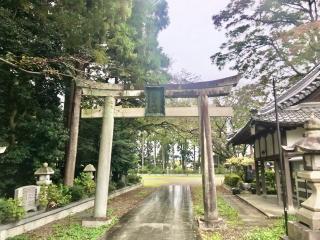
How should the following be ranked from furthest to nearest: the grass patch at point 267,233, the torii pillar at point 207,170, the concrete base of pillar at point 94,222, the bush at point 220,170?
1. the bush at point 220,170
2. the concrete base of pillar at point 94,222
3. the torii pillar at point 207,170
4. the grass patch at point 267,233

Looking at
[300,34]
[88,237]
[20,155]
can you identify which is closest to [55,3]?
[20,155]

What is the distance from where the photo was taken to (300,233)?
6.48m

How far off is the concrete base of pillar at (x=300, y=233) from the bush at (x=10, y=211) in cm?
751

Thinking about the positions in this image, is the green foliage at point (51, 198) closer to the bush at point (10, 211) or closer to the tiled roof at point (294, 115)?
the bush at point (10, 211)

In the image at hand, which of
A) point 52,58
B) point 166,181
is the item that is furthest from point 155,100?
point 166,181

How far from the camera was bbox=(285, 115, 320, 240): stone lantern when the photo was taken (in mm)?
6145

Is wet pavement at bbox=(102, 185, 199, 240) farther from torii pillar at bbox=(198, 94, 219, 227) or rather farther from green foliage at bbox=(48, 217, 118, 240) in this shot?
Answer: torii pillar at bbox=(198, 94, 219, 227)

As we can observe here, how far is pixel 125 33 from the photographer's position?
16625 mm

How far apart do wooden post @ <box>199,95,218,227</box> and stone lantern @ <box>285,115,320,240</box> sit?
385 cm

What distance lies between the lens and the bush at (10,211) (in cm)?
935

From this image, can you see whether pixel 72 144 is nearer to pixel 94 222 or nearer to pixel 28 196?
pixel 28 196

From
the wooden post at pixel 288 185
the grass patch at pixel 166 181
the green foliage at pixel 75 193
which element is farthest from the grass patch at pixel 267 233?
the grass patch at pixel 166 181

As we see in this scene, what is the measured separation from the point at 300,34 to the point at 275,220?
1396cm

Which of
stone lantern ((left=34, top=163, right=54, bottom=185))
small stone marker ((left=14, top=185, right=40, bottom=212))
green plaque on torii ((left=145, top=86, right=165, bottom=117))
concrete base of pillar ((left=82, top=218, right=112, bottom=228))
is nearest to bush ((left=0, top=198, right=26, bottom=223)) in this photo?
small stone marker ((left=14, top=185, right=40, bottom=212))
